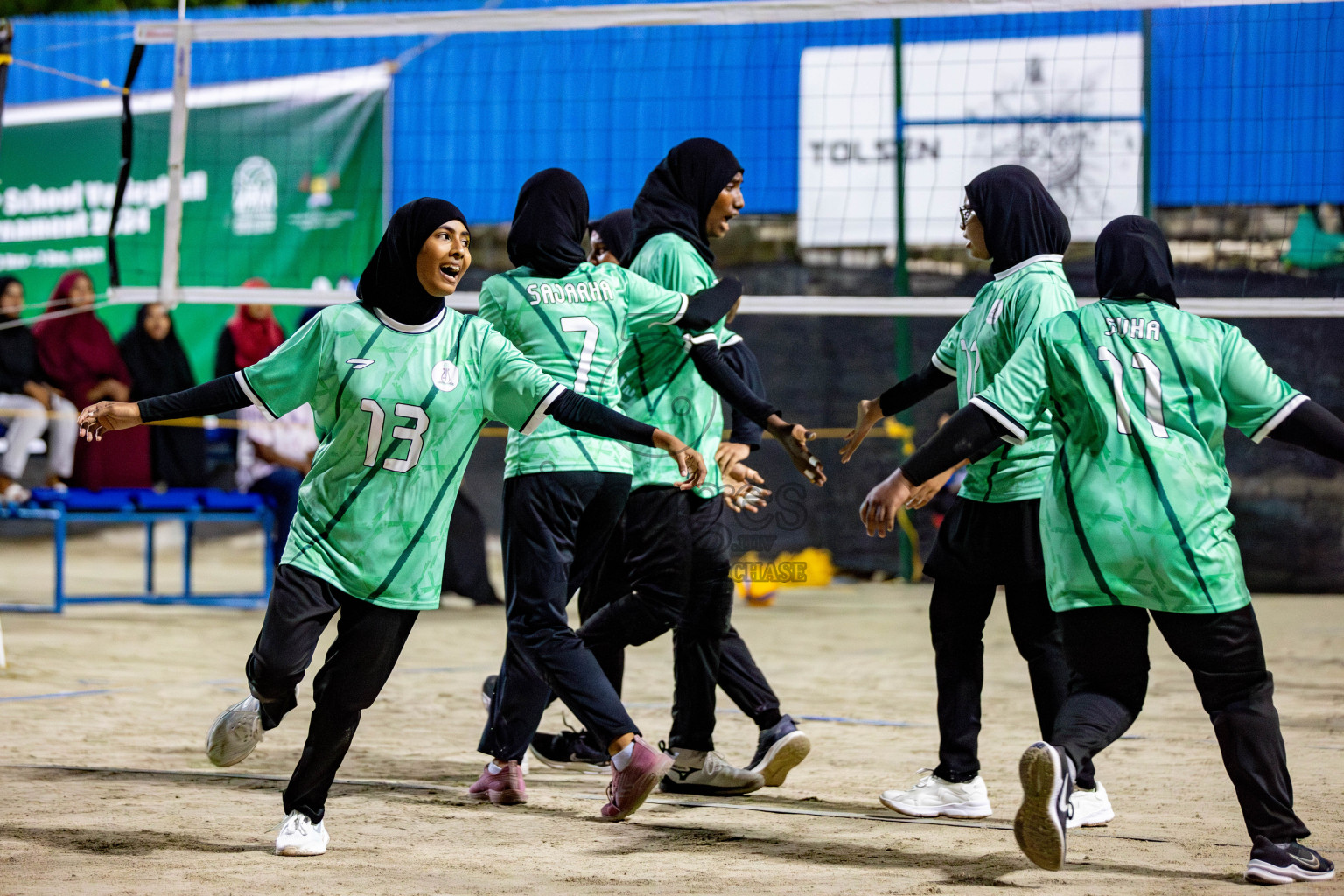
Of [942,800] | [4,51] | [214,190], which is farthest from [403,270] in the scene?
[214,190]

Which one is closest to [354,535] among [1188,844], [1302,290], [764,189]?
[1188,844]

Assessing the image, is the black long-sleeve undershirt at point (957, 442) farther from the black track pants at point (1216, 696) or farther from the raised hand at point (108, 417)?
the raised hand at point (108, 417)

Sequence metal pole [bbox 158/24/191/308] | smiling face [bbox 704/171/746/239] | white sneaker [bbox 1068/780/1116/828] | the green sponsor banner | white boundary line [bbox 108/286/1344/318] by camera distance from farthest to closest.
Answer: the green sponsor banner
metal pole [bbox 158/24/191/308]
white boundary line [bbox 108/286/1344/318]
smiling face [bbox 704/171/746/239]
white sneaker [bbox 1068/780/1116/828]

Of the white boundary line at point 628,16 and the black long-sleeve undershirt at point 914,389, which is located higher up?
the white boundary line at point 628,16

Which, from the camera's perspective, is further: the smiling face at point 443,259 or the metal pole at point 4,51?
the metal pole at point 4,51

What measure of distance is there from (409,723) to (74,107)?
11.7m

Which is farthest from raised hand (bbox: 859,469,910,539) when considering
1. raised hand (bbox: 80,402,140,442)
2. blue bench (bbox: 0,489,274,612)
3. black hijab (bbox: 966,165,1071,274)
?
blue bench (bbox: 0,489,274,612)

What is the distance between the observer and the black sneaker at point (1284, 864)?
12.5ft

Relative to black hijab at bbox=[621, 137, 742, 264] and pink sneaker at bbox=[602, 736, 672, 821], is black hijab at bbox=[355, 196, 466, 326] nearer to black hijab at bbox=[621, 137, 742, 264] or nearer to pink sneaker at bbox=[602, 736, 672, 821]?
black hijab at bbox=[621, 137, 742, 264]

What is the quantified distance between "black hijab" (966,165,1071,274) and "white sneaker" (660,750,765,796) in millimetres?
→ 1900

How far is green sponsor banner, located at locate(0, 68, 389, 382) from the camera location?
1457cm

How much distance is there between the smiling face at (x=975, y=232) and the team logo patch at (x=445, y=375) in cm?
173

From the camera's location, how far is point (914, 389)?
4.98 metres

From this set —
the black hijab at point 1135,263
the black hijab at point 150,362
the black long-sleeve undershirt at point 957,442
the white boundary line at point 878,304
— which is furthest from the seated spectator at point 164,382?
the black hijab at point 1135,263
